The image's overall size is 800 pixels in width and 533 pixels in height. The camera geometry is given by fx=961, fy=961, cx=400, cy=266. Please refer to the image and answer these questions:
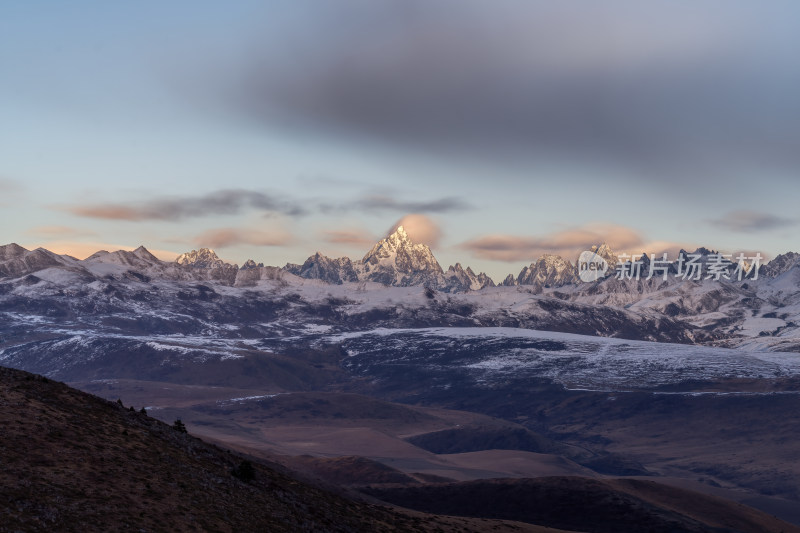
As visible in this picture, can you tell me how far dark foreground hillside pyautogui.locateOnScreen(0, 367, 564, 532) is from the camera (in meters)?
62.5

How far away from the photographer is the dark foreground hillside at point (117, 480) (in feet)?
205

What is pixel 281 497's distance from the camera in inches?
3506

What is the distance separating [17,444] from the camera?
69.2 meters

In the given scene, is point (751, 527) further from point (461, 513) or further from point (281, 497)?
point (281, 497)

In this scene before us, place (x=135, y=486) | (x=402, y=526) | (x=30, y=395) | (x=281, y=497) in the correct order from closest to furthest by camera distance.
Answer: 1. (x=135, y=486)
2. (x=30, y=395)
3. (x=281, y=497)
4. (x=402, y=526)

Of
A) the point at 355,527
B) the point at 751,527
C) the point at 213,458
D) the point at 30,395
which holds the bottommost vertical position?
the point at 751,527

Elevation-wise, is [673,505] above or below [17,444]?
below

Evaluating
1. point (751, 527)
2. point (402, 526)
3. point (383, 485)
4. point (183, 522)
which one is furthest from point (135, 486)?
point (751, 527)

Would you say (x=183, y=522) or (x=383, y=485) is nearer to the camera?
(x=183, y=522)

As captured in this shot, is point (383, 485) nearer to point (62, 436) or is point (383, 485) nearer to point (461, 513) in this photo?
point (461, 513)

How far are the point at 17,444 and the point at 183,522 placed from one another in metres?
13.6

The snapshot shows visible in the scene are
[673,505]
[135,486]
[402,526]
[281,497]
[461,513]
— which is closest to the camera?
[135,486]

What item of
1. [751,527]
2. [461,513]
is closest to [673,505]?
[751,527]

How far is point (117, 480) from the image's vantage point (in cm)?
7006
